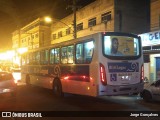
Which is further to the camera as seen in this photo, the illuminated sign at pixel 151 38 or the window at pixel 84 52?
the illuminated sign at pixel 151 38

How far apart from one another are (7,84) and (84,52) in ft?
12.5

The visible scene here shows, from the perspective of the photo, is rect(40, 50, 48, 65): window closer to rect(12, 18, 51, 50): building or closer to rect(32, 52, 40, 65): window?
rect(32, 52, 40, 65): window

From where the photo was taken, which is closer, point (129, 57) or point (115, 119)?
point (115, 119)

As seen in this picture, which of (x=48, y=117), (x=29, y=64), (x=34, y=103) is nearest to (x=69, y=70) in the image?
(x=34, y=103)

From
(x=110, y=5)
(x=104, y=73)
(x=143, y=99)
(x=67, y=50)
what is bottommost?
(x=143, y=99)

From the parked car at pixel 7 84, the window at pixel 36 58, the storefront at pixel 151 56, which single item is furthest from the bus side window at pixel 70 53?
the storefront at pixel 151 56

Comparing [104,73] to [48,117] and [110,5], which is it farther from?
[110,5]

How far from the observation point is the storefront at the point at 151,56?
2426cm

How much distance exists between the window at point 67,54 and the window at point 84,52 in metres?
0.76

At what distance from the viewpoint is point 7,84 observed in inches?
561

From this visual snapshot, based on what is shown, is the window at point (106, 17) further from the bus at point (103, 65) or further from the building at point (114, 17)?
the bus at point (103, 65)

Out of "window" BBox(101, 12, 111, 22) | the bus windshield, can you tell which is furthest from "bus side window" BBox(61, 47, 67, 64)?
"window" BBox(101, 12, 111, 22)

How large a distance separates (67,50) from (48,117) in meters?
6.18

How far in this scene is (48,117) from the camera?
1082cm
